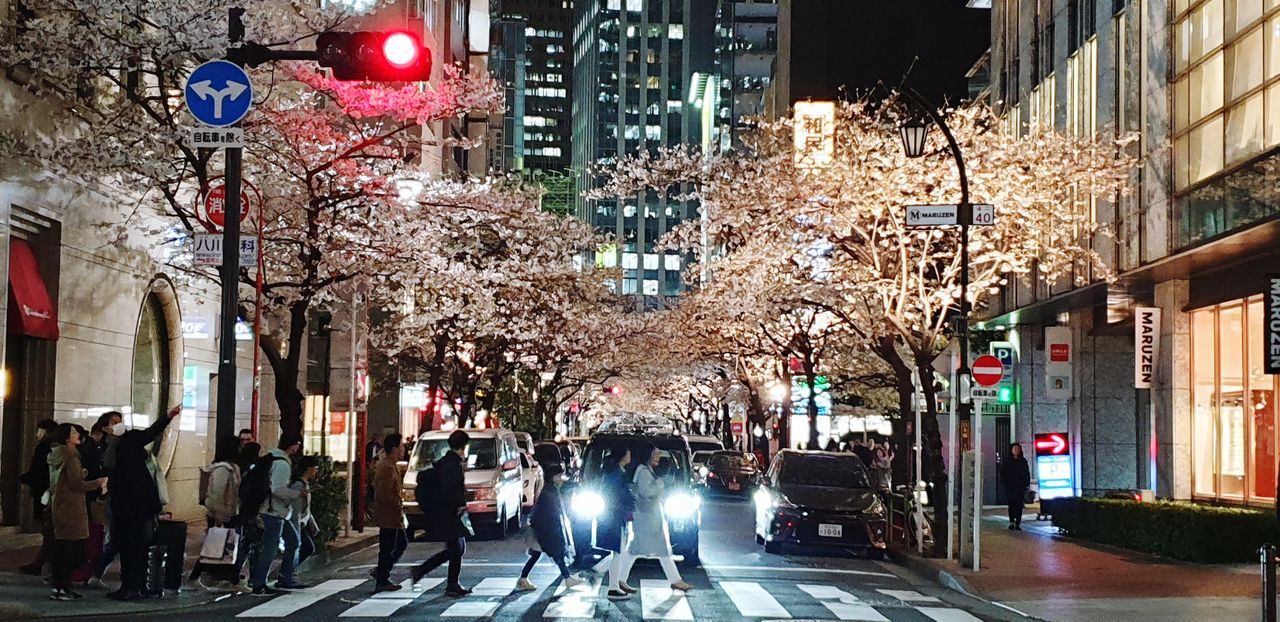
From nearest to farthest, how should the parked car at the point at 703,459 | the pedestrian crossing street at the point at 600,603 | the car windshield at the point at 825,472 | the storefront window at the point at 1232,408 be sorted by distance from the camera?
the pedestrian crossing street at the point at 600,603 → the car windshield at the point at 825,472 → the storefront window at the point at 1232,408 → the parked car at the point at 703,459

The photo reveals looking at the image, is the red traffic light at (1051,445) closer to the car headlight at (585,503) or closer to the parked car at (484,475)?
the parked car at (484,475)

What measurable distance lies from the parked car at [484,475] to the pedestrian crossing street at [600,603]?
7.56 m

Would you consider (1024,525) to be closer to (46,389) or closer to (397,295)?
(397,295)

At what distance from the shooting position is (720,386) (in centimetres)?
7406

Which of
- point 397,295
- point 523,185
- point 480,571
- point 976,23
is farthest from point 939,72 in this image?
point 480,571

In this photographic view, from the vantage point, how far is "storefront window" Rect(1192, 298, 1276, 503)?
25250 millimetres

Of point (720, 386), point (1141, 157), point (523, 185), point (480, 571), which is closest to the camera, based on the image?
point (480, 571)

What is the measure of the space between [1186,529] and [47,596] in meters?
16.6

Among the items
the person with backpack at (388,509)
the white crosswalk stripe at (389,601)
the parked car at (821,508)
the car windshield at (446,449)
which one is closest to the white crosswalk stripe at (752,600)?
the white crosswalk stripe at (389,601)

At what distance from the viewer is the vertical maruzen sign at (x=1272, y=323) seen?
51.0ft

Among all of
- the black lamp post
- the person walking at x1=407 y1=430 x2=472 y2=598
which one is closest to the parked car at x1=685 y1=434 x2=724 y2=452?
the black lamp post

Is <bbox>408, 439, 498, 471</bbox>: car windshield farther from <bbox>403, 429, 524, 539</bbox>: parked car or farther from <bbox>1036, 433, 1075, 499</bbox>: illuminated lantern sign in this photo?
<bbox>1036, 433, 1075, 499</bbox>: illuminated lantern sign

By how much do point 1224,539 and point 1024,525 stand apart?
10.8 metres

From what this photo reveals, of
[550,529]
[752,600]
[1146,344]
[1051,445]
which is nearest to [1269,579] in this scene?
[752,600]
